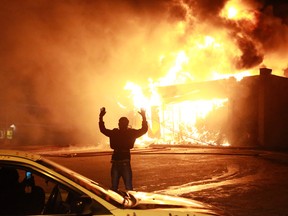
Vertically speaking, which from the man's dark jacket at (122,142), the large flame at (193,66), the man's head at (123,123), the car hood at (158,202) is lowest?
the car hood at (158,202)

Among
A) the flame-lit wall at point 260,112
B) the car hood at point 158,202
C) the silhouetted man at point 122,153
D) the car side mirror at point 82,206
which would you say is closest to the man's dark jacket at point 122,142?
the silhouetted man at point 122,153

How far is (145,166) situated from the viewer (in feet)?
42.1

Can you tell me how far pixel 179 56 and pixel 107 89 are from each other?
5.00 meters

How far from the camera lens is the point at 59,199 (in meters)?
3.41

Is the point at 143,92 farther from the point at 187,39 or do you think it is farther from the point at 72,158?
the point at 72,158

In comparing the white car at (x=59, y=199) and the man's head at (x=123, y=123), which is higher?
the man's head at (x=123, y=123)

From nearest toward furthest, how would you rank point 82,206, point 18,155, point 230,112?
point 82,206 < point 18,155 < point 230,112

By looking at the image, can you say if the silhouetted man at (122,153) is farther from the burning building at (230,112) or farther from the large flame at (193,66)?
the large flame at (193,66)

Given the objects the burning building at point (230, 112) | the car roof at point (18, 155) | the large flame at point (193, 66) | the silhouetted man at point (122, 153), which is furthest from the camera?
the large flame at point (193, 66)

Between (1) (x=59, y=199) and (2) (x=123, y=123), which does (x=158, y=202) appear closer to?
(1) (x=59, y=199)

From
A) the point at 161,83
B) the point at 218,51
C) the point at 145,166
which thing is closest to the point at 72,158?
the point at 145,166

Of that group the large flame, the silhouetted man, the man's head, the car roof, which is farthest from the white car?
the large flame

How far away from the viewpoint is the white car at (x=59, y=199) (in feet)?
10.0

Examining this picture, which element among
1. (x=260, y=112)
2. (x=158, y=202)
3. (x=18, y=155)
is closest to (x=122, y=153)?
(x=158, y=202)
